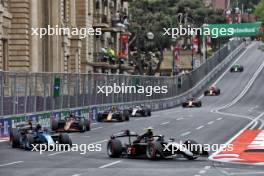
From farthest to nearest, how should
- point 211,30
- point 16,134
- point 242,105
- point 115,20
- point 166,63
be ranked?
point 166,63 < point 211,30 < point 115,20 < point 242,105 < point 16,134

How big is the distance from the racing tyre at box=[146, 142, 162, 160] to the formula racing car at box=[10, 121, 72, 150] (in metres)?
4.86

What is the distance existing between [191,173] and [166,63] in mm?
125789

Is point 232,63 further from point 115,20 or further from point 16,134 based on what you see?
point 16,134

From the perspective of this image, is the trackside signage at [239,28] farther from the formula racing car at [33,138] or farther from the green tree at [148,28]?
the formula racing car at [33,138]

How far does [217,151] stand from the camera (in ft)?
93.2

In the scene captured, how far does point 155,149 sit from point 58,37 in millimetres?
43688

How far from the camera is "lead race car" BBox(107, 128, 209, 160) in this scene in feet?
83.1

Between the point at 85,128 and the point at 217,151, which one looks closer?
the point at 217,151

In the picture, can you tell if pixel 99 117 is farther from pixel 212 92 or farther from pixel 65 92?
pixel 212 92

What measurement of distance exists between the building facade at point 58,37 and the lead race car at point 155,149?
27.6 m

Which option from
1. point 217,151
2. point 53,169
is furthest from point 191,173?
point 217,151
